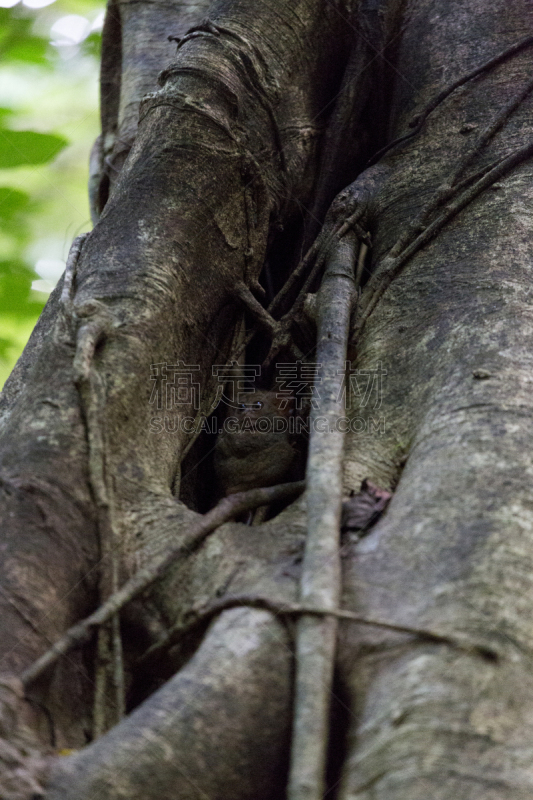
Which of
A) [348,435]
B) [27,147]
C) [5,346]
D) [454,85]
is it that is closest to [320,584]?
[348,435]

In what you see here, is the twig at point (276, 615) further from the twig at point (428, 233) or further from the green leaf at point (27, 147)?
the green leaf at point (27, 147)

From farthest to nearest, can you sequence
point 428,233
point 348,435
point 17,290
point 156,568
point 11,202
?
point 11,202
point 17,290
point 428,233
point 348,435
point 156,568

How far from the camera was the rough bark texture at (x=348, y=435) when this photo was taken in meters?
1.22

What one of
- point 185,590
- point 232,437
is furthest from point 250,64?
point 185,590

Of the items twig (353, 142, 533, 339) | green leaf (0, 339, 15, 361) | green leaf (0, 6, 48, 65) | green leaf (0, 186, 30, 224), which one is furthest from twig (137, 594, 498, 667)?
green leaf (0, 6, 48, 65)

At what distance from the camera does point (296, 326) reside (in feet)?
7.63

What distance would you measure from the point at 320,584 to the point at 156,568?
1.22 ft

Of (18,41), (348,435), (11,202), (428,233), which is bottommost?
(348,435)

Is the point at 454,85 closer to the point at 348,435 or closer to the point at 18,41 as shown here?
the point at 348,435

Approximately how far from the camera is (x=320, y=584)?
4.50 feet

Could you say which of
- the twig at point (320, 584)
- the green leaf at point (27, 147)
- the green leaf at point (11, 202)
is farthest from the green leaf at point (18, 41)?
the twig at point (320, 584)

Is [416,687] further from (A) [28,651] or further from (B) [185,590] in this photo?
(A) [28,651]

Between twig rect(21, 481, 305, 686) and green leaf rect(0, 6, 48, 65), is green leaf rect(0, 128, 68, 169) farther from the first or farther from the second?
twig rect(21, 481, 305, 686)

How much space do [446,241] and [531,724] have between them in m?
1.43
